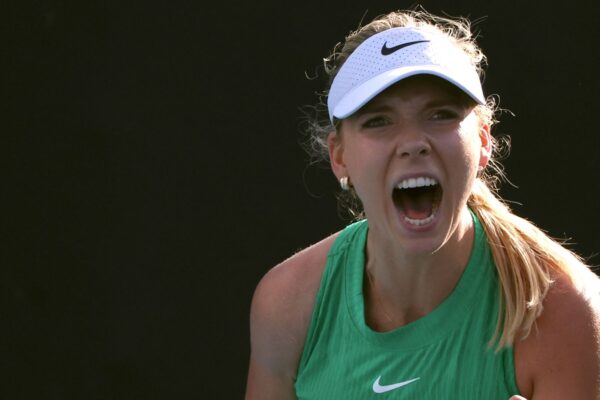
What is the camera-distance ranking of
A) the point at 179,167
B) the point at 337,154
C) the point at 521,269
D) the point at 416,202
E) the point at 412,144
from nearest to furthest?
the point at 412,144, the point at 521,269, the point at 416,202, the point at 337,154, the point at 179,167

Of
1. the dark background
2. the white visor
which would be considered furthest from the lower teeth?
the dark background

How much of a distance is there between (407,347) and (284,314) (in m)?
0.32

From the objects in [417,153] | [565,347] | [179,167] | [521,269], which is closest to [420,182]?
[417,153]

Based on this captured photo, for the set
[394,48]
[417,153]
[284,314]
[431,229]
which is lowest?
[284,314]

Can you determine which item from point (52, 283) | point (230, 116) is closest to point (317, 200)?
point (230, 116)

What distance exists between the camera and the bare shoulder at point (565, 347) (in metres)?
2.33

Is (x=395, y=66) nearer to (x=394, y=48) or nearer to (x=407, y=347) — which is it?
(x=394, y=48)

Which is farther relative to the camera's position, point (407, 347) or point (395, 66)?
point (407, 347)

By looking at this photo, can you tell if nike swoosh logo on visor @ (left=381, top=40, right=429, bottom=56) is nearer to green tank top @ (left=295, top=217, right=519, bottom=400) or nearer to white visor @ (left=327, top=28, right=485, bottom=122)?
white visor @ (left=327, top=28, right=485, bottom=122)

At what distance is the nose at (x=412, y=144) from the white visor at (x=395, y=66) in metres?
0.10

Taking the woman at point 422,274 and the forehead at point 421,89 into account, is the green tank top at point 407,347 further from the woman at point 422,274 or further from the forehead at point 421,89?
the forehead at point 421,89

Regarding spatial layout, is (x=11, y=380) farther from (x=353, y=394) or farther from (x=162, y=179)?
(x=353, y=394)

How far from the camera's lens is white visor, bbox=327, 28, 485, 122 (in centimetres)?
235

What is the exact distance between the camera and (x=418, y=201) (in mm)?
2537
